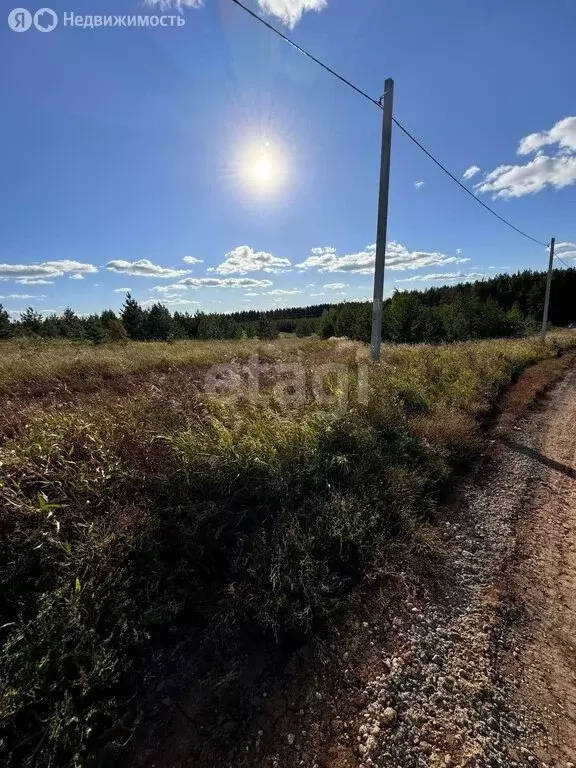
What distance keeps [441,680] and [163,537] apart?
6.28 feet

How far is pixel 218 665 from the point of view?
2.04 m

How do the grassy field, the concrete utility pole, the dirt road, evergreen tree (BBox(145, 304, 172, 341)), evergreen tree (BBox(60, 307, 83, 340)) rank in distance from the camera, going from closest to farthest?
the dirt road < the grassy field < the concrete utility pole < evergreen tree (BBox(60, 307, 83, 340)) < evergreen tree (BBox(145, 304, 172, 341))

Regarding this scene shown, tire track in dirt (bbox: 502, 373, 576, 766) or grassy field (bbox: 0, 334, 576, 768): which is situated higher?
grassy field (bbox: 0, 334, 576, 768)

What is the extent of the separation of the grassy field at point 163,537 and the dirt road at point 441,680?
0.29 metres

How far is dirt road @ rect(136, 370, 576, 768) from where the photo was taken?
1.65 meters

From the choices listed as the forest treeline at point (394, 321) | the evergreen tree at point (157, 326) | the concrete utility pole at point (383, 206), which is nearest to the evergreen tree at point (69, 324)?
the forest treeline at point (394, 321)

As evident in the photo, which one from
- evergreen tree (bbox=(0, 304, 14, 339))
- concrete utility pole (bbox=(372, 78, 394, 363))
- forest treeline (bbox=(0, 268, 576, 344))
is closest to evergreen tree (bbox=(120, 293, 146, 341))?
forest treeline (bbox=(0, 268, 576, 344))

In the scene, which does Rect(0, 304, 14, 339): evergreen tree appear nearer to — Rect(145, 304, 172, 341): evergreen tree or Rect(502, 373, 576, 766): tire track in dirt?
Rect(145, 304, 172, 341): evergreen tree

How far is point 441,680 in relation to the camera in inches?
75.7

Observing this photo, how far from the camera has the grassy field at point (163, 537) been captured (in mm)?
1768

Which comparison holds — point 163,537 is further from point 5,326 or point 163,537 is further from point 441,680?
point 5,326

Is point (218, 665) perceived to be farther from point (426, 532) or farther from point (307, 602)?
point (426, 532)

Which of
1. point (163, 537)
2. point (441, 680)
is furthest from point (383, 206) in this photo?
point (441, 680)

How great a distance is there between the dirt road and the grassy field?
Answer: 0.96 feet
